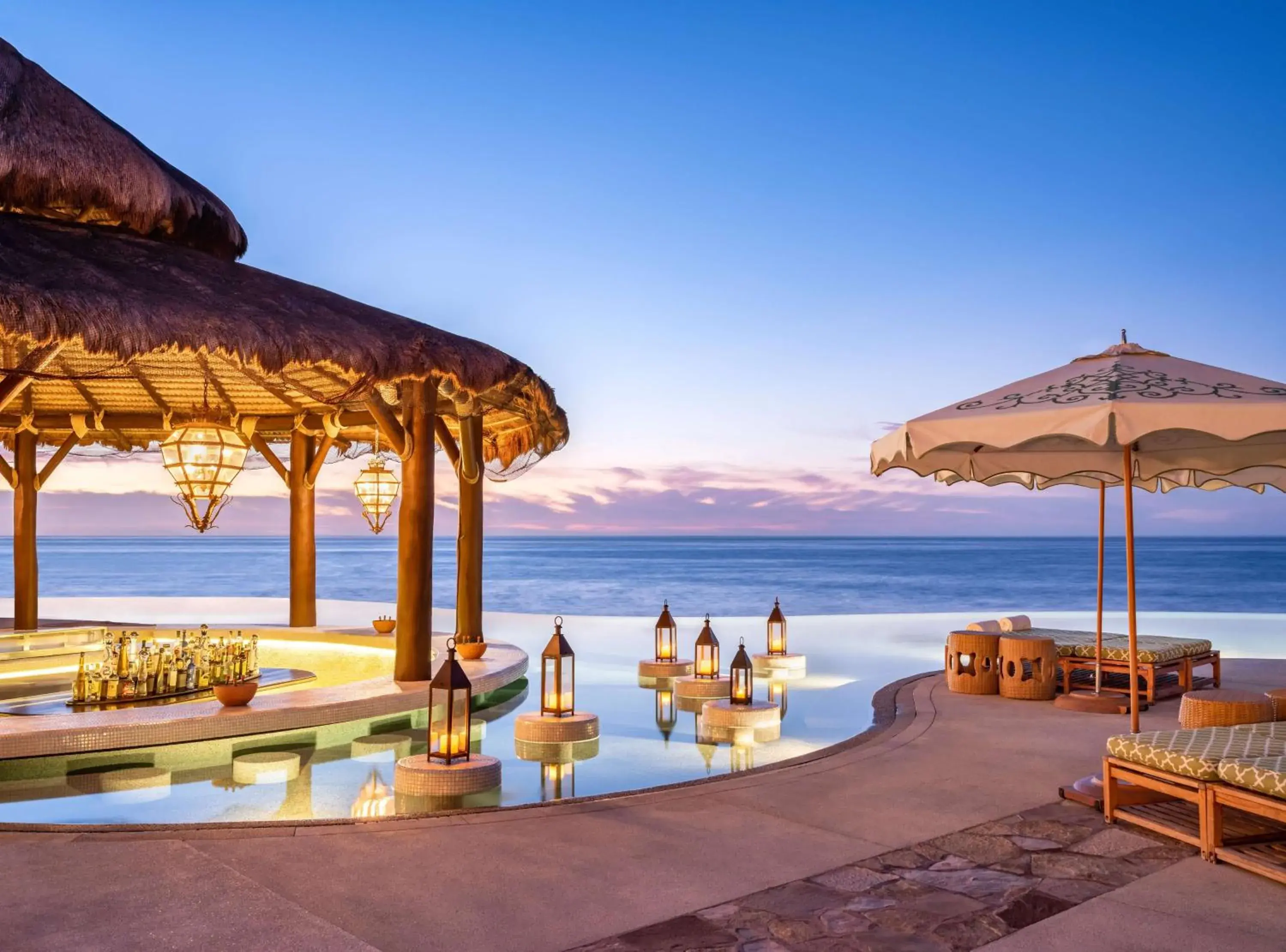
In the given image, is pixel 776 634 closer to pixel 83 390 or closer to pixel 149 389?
pixel 149 389

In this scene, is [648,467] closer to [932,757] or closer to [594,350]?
[594,350]

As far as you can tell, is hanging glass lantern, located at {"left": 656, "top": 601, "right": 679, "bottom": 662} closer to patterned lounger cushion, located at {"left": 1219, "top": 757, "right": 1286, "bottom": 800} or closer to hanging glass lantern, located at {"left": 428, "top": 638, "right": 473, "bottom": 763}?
hanging glass lantern, located at {"left": 428, "top": 638, "right": 473, "bottom": 763}

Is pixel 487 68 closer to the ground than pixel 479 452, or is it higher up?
higher up

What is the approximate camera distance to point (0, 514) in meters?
16.5

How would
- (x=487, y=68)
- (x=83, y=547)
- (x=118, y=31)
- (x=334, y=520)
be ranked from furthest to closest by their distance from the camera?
1. (x=334, y=520)
2. (x=83, y=547)
3. (x=487, y=68)
4. (x=118, y=31)

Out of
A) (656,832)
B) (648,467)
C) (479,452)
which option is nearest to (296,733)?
(656,832)

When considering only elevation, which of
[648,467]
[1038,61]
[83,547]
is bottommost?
[83,547]

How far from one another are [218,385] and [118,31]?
17.9 ft

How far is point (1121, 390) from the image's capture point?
3840 mm

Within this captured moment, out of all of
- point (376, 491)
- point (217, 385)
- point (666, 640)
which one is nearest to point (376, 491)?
point (376, 491)

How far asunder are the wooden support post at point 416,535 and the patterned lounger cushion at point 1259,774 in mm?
4916

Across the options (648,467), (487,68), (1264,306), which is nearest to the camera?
(487,68)

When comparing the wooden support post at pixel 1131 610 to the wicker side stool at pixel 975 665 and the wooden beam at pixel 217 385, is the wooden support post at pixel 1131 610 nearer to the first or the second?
the wicker side stool at pixel 975 665

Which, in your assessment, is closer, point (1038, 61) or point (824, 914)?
point (824, 914)
